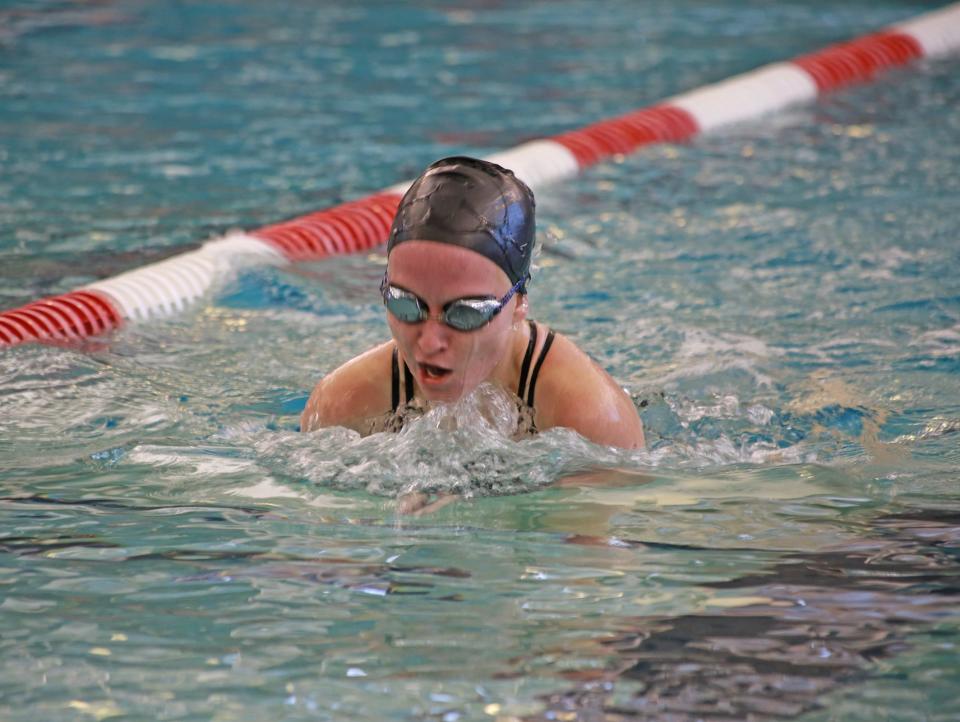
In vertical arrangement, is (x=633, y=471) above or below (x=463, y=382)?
below

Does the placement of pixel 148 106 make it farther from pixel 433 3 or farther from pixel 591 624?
pixel 591 624

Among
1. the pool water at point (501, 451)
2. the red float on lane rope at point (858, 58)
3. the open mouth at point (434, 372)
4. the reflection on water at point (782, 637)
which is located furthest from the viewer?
the red float on lane rope at point (858, 58)

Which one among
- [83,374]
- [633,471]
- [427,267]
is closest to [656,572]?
[633,471]

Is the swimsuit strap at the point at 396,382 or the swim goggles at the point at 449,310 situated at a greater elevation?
the swim goggles at the point at 449,310

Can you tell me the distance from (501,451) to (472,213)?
58cm

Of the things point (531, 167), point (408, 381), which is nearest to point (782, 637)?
point (408, 381)

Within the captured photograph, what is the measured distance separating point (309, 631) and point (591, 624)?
18.7 inches

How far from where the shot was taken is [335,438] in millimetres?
3072

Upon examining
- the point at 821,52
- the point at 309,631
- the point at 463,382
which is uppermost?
the point at 821,52

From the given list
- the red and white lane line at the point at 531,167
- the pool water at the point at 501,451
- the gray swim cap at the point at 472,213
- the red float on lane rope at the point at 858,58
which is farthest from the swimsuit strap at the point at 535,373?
the red float on lane rope at the point at 858,58

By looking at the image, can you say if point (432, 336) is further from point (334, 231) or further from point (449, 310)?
point (334, 231)

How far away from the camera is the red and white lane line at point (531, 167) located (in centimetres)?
452

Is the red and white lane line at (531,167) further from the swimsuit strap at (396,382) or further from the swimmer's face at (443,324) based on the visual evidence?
the swimmer's face at (443,324)

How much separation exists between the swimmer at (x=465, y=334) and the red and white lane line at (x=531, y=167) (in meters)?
1.59
